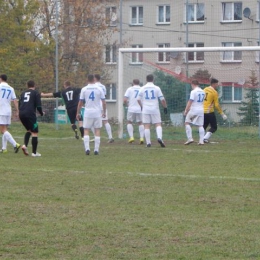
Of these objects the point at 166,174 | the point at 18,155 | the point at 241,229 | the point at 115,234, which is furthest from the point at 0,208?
the point at 18,155

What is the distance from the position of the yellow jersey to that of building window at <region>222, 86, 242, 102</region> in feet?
6.30

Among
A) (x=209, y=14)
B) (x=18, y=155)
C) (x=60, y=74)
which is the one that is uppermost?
(x=209, y=14)

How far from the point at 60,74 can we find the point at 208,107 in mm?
11337

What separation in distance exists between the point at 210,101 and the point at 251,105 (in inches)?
101

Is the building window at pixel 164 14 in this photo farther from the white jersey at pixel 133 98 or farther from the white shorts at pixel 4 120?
the white shorts at pixel 4 120

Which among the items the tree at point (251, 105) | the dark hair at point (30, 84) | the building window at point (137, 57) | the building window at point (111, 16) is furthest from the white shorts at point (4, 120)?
the building window at point (111, 16)

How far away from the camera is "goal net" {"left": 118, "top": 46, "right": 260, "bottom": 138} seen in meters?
25.0

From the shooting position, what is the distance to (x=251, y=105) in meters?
25.2

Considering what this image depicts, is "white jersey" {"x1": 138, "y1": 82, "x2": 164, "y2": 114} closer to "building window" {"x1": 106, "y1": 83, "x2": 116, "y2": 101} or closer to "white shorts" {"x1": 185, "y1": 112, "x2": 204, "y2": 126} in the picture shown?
"white shorts" {"x1": 185, "y1": 112, "x2": 204, "y2": 126}

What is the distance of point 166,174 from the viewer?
14.3 meters

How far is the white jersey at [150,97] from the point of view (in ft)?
68.8

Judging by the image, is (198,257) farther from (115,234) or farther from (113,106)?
(113,106)

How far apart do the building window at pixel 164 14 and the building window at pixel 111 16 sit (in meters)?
3.44

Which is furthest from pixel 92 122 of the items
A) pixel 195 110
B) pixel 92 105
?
pixel 195 110
